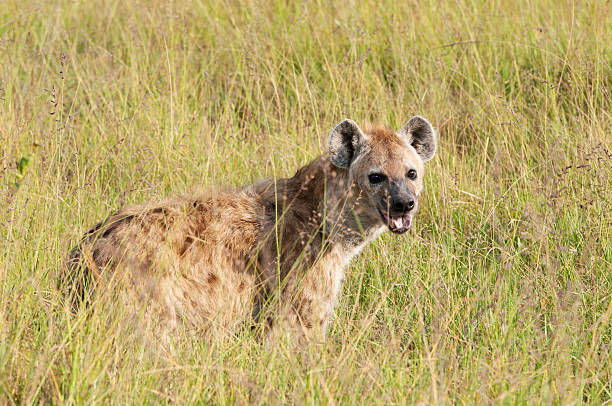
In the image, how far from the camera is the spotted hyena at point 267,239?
356 cm

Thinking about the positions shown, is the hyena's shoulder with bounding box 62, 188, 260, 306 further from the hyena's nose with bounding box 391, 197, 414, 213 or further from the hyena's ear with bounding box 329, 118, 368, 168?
the hyena's nose with bounding box 391, 197, 414, 213

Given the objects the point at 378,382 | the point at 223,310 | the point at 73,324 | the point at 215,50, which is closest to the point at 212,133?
the point at 215,50

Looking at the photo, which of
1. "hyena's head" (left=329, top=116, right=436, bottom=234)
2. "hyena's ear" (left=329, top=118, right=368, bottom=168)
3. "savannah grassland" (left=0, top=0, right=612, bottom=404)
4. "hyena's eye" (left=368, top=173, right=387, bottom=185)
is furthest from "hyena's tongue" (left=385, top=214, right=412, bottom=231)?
"hyena's ear" (left=329, top=118, right=368, bottom=168)

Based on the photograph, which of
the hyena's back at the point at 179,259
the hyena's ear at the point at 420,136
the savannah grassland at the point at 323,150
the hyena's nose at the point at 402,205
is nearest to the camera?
the savannah grassland at the point at 323,150

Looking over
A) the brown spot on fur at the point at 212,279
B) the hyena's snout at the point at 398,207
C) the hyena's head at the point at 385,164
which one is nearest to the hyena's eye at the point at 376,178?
the hyena's head at the point at 385,164

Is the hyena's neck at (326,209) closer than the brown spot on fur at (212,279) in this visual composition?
No

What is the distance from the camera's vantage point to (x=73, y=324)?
3207mm

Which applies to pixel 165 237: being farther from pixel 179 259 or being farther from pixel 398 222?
pixel 398 222

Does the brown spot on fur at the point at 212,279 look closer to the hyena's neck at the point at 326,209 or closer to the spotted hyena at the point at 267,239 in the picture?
the spotted hyena at the point at 267,239

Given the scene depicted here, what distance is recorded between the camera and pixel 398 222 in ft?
12.8

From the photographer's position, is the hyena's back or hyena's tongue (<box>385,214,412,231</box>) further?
hyena's tongue (<box>385,214,412,231</box>)

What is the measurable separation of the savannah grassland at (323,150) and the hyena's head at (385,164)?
1.49 feet

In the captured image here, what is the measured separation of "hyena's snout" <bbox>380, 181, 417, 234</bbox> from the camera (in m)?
3.85

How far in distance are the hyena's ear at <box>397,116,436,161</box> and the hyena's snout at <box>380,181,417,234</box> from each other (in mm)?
540
